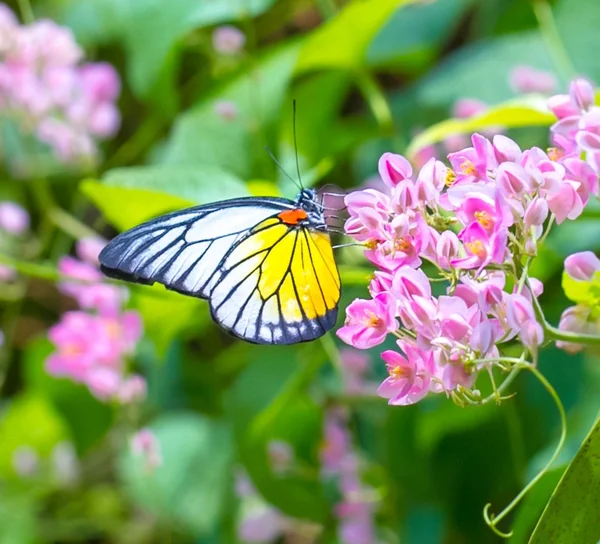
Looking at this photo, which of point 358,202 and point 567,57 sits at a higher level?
point 358,202

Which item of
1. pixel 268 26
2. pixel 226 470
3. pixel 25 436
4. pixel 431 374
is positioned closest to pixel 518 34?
pixel 268 26

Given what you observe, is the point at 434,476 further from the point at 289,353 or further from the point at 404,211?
the point at 404,211

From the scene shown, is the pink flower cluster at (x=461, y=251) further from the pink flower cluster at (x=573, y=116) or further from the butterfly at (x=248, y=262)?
the butterfly at (x=248, y=262)

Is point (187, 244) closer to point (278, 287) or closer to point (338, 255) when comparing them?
point (278, 287)

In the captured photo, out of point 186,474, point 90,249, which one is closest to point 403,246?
point 90,249

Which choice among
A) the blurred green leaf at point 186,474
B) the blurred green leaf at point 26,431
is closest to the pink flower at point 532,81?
the blurred green leaf at point 186,474

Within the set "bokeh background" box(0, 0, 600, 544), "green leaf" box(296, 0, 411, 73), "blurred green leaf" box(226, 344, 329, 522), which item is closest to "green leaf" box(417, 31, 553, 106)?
"bokeh background" box(0, 0, 600, 544)

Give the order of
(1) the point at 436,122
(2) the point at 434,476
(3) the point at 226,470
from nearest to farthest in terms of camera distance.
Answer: (2) the point at 434,476 < (1) the point at 436,122 < (3) the point at 226,470

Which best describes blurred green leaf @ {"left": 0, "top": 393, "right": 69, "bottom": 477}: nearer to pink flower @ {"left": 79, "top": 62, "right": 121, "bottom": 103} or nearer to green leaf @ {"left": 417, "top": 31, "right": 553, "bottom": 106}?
pink flower @ {"left": 79, "top": 62, "right": 121, "bottom": 103}
